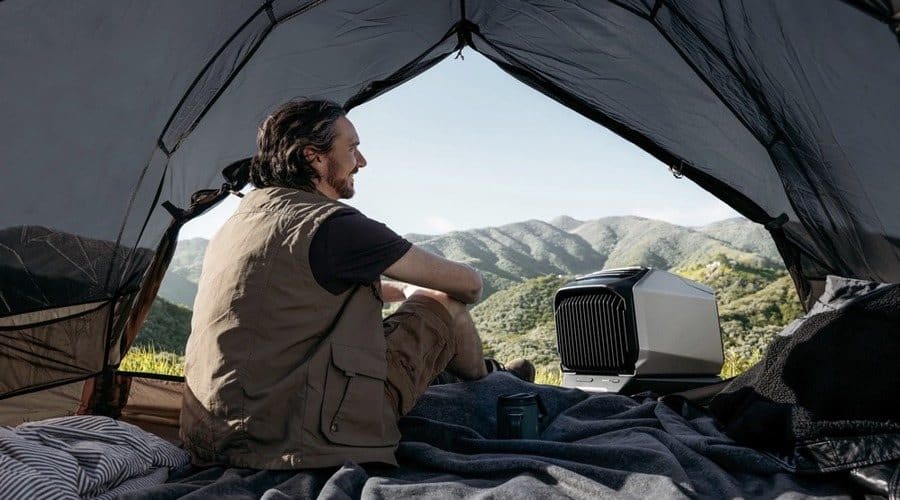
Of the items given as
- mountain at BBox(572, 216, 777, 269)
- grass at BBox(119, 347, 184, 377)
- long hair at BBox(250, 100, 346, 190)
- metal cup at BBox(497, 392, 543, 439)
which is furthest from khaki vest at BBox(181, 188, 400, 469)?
mountain at BBox(572, 216, 777, 269)

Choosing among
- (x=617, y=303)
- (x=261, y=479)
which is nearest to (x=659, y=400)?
(x=617, y=303)

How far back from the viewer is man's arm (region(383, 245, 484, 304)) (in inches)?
69.6

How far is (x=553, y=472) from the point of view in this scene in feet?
5.02

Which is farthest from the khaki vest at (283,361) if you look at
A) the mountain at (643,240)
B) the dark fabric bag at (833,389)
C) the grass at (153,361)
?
the mountain at (643,240)

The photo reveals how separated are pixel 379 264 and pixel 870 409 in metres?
1.21

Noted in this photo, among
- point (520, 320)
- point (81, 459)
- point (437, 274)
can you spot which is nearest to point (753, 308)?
point (520, 320)

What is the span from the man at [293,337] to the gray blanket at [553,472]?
0.07 meters

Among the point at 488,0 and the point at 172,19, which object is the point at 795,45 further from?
the point at 172,19

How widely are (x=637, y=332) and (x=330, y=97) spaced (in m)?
1.68

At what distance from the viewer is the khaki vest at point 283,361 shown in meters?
1.62

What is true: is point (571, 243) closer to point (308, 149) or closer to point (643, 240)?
point (643, 240)

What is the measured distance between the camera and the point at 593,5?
2.91m

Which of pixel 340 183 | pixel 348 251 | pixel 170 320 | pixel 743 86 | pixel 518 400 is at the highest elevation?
pixel 743 86

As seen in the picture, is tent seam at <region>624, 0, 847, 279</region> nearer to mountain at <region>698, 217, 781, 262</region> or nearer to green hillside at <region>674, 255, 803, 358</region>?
mountain at <region>698, 217, 781, 262</region>
